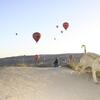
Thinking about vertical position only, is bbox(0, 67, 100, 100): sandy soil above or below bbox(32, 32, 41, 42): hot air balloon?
below

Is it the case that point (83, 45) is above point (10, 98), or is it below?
above

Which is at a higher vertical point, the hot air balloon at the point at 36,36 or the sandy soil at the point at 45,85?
the hot air balloon at the point at 36,36

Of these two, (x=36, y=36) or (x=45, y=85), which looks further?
(x=36, y=36)

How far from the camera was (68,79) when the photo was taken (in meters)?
16.3

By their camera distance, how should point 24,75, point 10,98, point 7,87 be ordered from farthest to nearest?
1. point 24,75
2. point 7,87
3. point 10,98

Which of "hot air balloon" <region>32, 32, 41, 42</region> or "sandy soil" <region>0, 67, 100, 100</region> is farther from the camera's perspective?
"hot air balloon" <region>32, 32, 41, 42</region>

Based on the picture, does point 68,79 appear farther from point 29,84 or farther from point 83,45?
point 83,45

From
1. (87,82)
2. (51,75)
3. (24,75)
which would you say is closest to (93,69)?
(87,82)

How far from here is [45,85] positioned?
49.3 ft

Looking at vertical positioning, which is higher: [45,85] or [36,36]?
[36,36]

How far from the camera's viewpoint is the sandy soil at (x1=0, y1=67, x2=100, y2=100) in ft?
46.0

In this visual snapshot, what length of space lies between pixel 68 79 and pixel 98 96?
70.2 inches

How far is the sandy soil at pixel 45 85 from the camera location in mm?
14032

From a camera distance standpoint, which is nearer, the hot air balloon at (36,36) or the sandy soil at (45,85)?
the sandy soil at (45,85)
